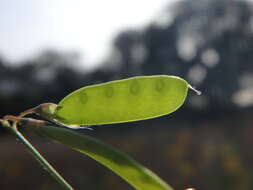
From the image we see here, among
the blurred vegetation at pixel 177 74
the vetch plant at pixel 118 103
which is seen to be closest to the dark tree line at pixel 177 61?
the blurred vegetation at pixel 177 74

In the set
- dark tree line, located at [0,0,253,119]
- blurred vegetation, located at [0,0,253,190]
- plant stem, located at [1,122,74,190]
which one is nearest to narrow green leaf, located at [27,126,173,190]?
plant stem, located at [1,122,74,190]

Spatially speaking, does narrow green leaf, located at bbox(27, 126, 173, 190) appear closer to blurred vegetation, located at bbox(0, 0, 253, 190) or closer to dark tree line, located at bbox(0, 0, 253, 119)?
blurred vegetation, located at bbox(0, 0, 253, 190)

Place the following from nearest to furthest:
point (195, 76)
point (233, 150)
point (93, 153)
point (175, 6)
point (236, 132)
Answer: point (93, 153), point (233, 150), point (236, 132), point (195, 76), point (175, 6)

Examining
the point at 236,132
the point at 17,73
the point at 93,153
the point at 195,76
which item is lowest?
the point at 236,132

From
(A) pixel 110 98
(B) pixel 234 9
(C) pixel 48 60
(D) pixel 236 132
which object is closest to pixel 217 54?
(B) pixel 234 9

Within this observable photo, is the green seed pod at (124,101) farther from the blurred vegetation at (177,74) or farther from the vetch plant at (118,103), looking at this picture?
the blurred vegetation at (177,74)

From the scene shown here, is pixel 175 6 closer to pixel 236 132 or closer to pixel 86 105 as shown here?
pixel 236 132

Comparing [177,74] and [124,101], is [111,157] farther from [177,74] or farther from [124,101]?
[177,74]

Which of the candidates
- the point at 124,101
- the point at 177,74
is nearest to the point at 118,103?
the point at 124,101
